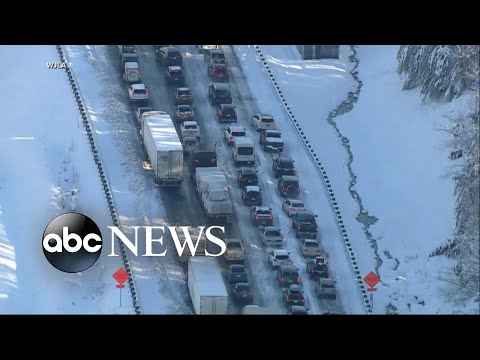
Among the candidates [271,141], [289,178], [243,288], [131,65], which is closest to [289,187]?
[289,178]

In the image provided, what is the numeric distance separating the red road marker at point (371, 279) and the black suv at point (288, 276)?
4212 millimetres

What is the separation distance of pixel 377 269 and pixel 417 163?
12.2 m

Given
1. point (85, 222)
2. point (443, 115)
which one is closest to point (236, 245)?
point (85, 222)

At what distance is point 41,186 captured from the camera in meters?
116

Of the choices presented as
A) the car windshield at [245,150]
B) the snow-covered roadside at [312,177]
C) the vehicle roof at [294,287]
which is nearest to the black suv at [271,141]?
the snow-covered roadside at [312,177]

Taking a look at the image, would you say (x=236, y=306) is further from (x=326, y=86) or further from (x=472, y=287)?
(x=326, y=86)

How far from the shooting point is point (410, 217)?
115250 mm

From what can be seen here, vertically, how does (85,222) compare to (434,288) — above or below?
above

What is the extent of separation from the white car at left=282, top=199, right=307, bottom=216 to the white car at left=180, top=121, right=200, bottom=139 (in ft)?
31.1

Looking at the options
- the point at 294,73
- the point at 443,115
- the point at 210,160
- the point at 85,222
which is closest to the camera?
the point at 85,222

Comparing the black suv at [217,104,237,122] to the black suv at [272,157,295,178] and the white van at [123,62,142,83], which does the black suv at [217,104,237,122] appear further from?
the black suv at [272,157,295,178]

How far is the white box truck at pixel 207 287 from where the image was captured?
333ft

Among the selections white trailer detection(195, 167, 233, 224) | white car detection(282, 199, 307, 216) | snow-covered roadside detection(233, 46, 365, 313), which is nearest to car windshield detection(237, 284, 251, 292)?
snow-covered roadside detection(233, 46, 365, 313)

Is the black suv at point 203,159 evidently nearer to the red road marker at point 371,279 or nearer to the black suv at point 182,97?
the black suv at point 182,97
